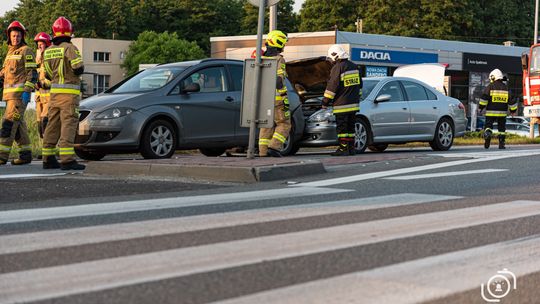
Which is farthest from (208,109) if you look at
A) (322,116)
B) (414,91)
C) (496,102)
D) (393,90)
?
(496,102)

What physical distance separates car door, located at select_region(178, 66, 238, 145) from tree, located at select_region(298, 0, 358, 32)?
179 ft

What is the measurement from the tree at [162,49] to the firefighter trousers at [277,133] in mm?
77234

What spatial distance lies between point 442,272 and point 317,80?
460 inches

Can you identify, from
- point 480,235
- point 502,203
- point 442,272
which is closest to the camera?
point 442,272

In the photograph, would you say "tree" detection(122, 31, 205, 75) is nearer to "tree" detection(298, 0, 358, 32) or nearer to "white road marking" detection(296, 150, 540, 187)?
"tree" detection(298, 0, 358, 32)

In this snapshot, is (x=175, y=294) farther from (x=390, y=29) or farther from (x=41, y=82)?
(x=390, y=29)

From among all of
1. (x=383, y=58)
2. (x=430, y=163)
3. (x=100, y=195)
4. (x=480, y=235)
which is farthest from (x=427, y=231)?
(x=383, y=58)

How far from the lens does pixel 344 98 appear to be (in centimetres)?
1391

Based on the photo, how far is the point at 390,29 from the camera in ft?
213

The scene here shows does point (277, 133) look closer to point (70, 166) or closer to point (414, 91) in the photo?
point (70, 166)

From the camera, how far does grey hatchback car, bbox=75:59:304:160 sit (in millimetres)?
12472

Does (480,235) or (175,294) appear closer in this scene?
(175,294)

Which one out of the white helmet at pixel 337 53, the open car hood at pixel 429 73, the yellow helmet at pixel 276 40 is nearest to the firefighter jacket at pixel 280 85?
the yellow helmet at pixel 276 40

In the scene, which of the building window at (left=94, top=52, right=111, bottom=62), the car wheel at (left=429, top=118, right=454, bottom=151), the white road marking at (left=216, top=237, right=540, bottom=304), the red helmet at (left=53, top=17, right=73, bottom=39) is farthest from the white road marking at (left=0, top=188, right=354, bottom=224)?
the building window at (left=94, top=52, right=111, bottom=62)
